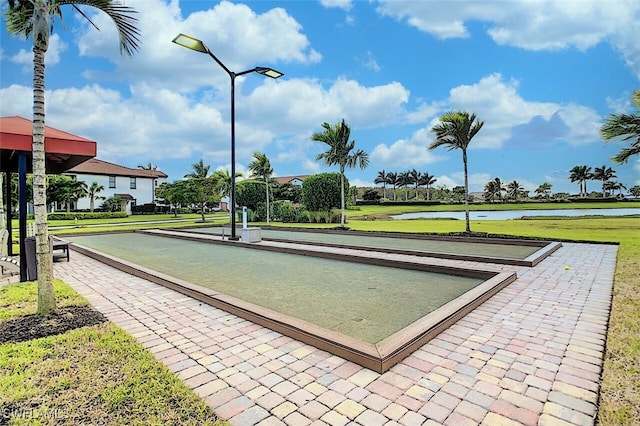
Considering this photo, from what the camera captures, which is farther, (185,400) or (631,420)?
(185,400)

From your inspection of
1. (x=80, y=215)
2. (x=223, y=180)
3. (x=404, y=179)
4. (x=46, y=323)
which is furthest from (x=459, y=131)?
(x=404, y=179)

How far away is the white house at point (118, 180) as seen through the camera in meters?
38.5

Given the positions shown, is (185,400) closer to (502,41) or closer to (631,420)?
(631,420)

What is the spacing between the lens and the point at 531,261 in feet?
22.1

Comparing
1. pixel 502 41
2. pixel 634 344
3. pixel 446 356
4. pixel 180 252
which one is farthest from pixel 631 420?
pixel 502 41

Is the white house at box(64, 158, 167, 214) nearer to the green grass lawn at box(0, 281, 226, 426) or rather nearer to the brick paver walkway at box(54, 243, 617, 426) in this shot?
the brick paver walkway at box(54, 243, 617, 426)

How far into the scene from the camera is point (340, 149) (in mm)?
17219

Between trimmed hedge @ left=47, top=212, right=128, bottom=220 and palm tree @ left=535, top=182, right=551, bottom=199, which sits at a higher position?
palm tree @ left=535, top=182, right=551, bottom=199

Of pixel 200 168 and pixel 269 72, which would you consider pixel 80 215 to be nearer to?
pixel 200 168

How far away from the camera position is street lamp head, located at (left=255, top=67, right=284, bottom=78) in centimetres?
1030

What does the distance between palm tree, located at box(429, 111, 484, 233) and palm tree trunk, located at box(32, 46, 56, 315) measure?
1178 cm

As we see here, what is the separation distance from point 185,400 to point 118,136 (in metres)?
15.6

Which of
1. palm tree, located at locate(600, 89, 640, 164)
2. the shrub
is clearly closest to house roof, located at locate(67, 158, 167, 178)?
the shrub

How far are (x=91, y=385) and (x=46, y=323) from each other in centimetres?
190
